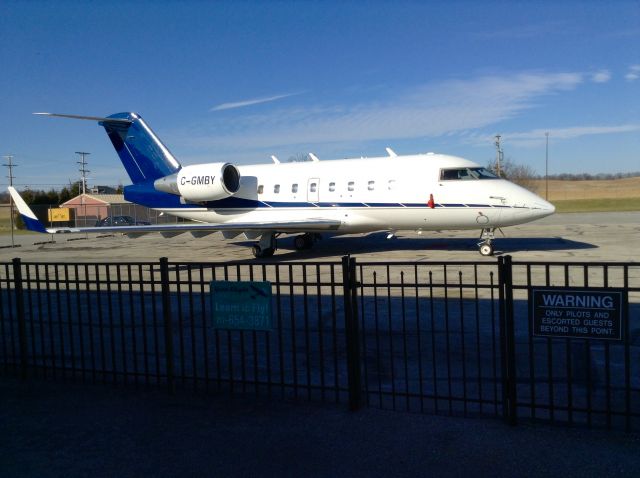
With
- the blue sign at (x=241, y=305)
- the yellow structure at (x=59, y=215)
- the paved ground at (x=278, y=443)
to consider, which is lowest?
the paved ground at (x=278, y=443)

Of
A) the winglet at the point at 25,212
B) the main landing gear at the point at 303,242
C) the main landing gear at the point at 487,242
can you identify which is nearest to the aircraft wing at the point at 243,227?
the main landing gear at the point at 303,242

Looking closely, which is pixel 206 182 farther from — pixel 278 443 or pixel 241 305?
pixel 278 443

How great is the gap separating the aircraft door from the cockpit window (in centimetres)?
445

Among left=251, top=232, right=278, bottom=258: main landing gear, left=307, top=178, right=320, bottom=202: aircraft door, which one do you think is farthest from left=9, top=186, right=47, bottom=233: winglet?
left=307, top=178, right=320, bottom=202: aircraft door

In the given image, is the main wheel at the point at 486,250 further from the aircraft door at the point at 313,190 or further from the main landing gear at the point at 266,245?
the main landing gear at the point at 266,245

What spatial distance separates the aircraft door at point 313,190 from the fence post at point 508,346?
14.8 meters

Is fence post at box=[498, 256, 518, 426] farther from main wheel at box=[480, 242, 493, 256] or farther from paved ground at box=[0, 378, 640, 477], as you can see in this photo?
main wheel at box=[480, 242, 493, 256]

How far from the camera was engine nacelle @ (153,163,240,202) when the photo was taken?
20.5m

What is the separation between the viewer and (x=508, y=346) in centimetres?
537

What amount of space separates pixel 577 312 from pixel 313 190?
1540 cm

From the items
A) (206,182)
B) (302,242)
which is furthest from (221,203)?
(302,242)

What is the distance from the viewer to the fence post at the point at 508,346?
5273 mm

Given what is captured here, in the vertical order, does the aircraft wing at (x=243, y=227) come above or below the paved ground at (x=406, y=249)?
above

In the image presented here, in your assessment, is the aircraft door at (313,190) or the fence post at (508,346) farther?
the aircraft door at (313,190)
